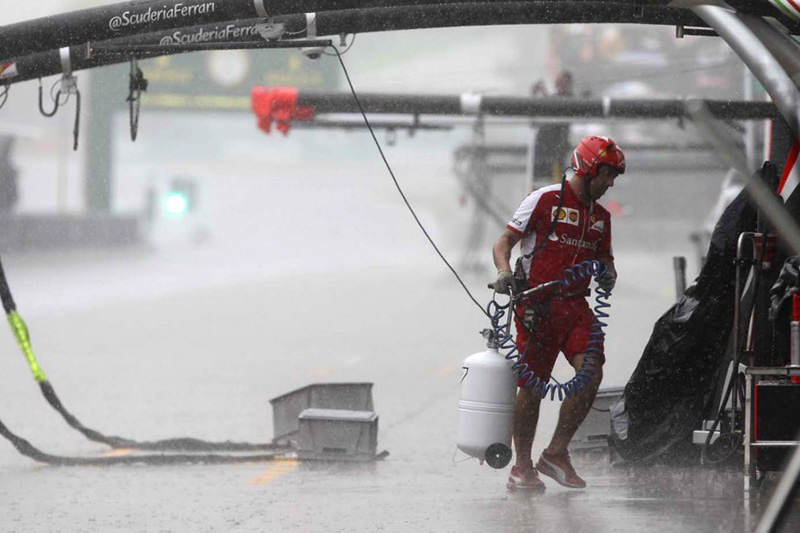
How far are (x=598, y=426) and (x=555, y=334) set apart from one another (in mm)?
1915

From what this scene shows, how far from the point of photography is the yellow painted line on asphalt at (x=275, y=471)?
8844mm

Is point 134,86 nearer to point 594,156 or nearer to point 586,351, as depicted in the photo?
point 594,156

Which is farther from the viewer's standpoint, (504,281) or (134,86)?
A: (134,86)

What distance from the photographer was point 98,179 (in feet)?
154

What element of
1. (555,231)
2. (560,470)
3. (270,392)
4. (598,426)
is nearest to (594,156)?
(555,231)

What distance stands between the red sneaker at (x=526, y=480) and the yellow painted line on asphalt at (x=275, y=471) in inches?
63.8

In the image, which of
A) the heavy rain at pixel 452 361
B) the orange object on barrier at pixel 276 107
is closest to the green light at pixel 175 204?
the heavy rain at pixel 452 361

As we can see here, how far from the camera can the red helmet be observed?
7.71m

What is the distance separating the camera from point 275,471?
926 cm

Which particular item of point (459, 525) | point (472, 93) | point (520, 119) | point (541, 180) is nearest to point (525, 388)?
point (459, 525)

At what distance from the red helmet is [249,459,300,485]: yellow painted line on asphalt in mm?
2742

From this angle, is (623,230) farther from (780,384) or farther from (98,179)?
(780,384)

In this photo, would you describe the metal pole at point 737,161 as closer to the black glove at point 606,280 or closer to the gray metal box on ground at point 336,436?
the black glove at point 606,280

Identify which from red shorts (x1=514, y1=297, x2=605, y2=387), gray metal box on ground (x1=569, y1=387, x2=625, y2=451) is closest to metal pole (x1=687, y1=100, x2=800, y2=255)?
red shorts (x1=514, y1=297, x2=605, y2=387)
